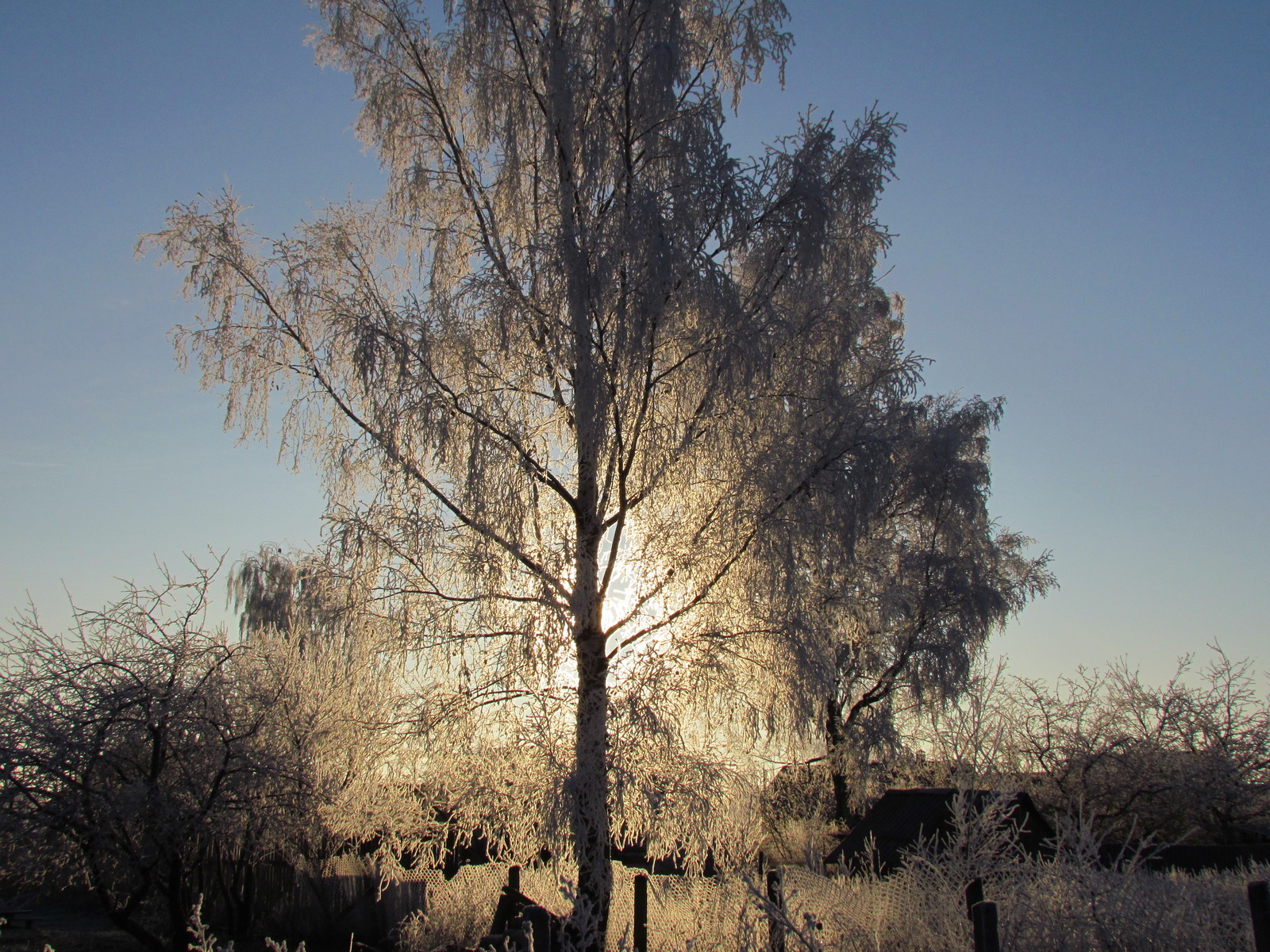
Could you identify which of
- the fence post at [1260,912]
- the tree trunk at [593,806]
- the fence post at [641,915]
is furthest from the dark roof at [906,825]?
the fence post at [1260,912]

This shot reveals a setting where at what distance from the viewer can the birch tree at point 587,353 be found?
23.9 feet

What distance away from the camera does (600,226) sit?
7.63m

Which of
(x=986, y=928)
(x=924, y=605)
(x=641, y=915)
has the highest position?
(x=924, y=605)

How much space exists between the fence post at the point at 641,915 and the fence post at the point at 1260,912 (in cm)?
404

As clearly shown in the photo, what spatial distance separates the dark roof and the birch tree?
546cm

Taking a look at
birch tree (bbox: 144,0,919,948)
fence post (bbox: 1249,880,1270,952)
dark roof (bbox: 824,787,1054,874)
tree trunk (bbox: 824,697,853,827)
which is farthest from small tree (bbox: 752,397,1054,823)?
fence post (bbox: 1249,880,1270,952)

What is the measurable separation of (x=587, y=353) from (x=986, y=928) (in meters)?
5.11

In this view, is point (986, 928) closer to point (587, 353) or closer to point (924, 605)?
point (587, 353)

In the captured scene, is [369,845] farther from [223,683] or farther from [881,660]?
[881,660]

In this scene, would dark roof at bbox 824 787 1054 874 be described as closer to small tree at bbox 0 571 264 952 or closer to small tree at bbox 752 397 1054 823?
small tree at bbox 752 397 1054 823

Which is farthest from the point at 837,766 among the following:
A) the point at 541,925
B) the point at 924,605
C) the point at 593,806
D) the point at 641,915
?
the point at 541,925

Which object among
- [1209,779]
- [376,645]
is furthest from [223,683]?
[1209,779]

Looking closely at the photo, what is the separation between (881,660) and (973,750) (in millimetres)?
8258

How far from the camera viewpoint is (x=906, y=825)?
12.3 m
